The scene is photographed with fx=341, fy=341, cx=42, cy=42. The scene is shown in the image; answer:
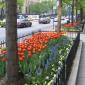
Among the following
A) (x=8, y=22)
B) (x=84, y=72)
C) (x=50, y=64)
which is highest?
(x=8, y=22)

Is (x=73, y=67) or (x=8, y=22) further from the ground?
(x=8, y=22)

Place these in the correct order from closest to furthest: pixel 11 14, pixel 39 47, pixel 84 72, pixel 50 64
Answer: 1. pixel 11 14
2. pixel 50 64
3. pixel 39 47
4. pixel 84 72

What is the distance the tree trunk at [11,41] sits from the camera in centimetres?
580

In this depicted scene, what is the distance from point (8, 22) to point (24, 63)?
1.92 meters

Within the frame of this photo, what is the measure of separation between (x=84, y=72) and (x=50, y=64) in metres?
2.71

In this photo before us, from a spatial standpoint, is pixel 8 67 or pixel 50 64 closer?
pixel 8 67

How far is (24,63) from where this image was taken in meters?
7.58

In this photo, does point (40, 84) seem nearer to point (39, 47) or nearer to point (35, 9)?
point (39, 47)

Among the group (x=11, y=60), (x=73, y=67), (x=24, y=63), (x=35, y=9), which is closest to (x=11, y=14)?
(x=11, y=60)

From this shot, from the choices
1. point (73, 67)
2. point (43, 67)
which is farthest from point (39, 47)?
point (43, 67)

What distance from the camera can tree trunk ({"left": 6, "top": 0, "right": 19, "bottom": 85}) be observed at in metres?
5.80

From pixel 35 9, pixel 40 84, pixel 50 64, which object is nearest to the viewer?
pixel 40 84

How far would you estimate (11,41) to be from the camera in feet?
19.3

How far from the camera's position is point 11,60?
6.00 meters
